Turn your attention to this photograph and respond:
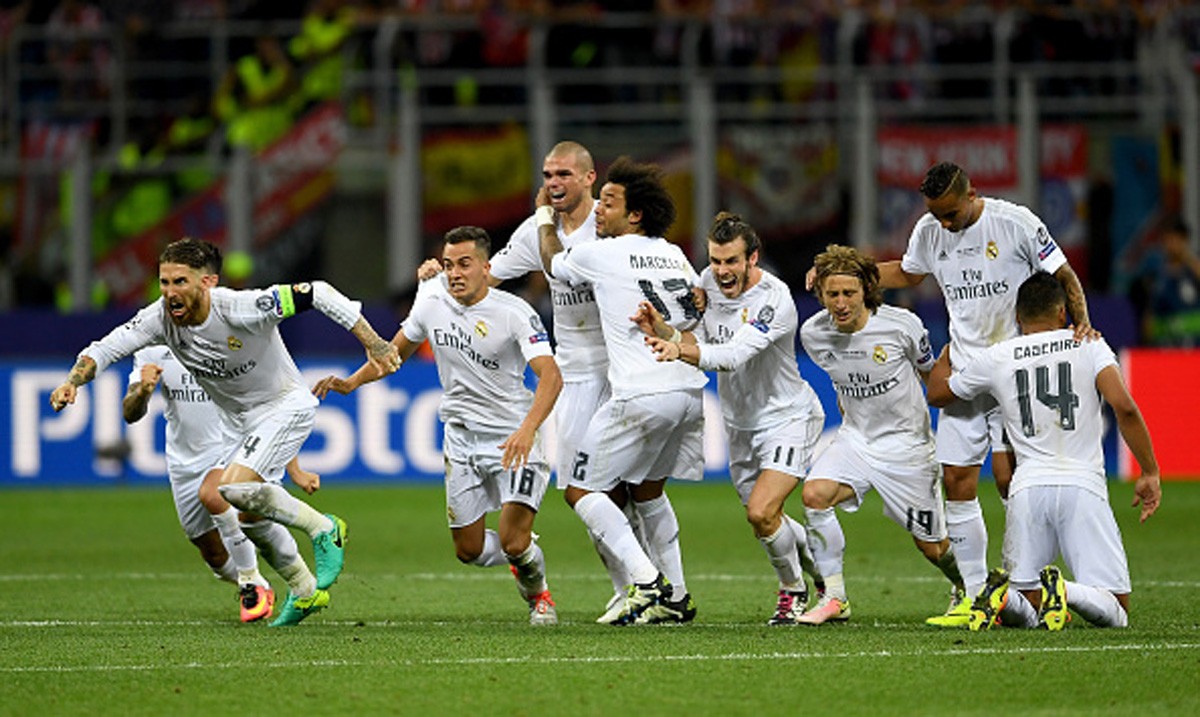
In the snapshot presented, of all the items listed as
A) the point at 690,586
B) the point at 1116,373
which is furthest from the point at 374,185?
the point at 1116,373

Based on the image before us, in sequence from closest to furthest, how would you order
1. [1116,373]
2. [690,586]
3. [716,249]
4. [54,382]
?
[1116,373] → [716,249] → [690,586] → [54,382]

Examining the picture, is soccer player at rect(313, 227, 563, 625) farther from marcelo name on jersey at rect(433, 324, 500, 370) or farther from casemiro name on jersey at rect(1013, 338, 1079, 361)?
casemiro name on jersey at rect(1013, 338, 1079, 361)

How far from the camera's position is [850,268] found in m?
9.36

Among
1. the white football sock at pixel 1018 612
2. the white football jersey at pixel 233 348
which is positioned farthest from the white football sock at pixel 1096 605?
the white football jersey at pixel 233 348

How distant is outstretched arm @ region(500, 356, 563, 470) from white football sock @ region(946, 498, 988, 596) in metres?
2.03

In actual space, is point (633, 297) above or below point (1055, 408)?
above

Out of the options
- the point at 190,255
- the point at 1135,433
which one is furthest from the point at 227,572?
the point at 1135,433

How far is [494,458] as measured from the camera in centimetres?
989

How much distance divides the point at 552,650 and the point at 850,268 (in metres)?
2.38

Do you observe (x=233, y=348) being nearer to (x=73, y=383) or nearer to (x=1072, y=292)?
(x=73, y=383)

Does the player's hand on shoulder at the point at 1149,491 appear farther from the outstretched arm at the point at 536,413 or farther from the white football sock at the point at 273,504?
the white football sock at the point at 273,504

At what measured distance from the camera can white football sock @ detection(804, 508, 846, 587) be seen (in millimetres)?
9352

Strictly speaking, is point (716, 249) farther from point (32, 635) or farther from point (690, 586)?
point (32, 635)

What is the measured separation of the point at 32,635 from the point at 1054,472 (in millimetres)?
4647
